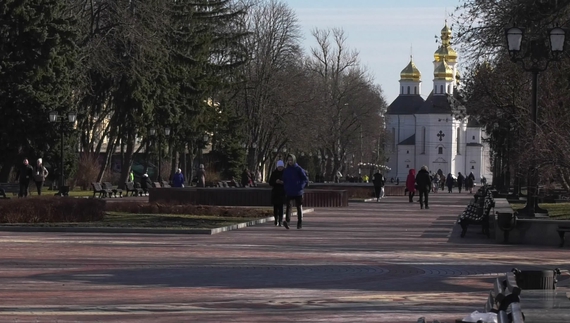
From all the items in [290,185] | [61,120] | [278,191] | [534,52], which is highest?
[534,52]

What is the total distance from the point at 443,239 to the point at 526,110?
53.1 ft

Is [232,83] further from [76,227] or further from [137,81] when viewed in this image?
[76,227]

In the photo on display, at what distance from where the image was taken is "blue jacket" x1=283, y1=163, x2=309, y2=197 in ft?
86.4

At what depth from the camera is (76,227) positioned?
81.4ft

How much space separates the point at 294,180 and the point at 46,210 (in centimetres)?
590

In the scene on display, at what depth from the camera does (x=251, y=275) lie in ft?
50.4

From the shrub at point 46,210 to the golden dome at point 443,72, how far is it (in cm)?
16453

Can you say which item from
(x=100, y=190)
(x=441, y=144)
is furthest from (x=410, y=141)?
(x=100, y=190)

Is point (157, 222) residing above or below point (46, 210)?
below

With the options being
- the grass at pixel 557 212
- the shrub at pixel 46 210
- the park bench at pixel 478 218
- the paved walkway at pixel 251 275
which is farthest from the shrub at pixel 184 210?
the grass at pixel 557 212

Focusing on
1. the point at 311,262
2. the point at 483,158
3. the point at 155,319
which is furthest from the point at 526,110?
the point at 483,158

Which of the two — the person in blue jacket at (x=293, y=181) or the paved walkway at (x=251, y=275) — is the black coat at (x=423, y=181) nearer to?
the person in blue jacket at (x=293, y=181)

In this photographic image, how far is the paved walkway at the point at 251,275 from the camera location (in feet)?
38.0

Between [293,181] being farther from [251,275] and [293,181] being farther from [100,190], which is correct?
[100,190]
